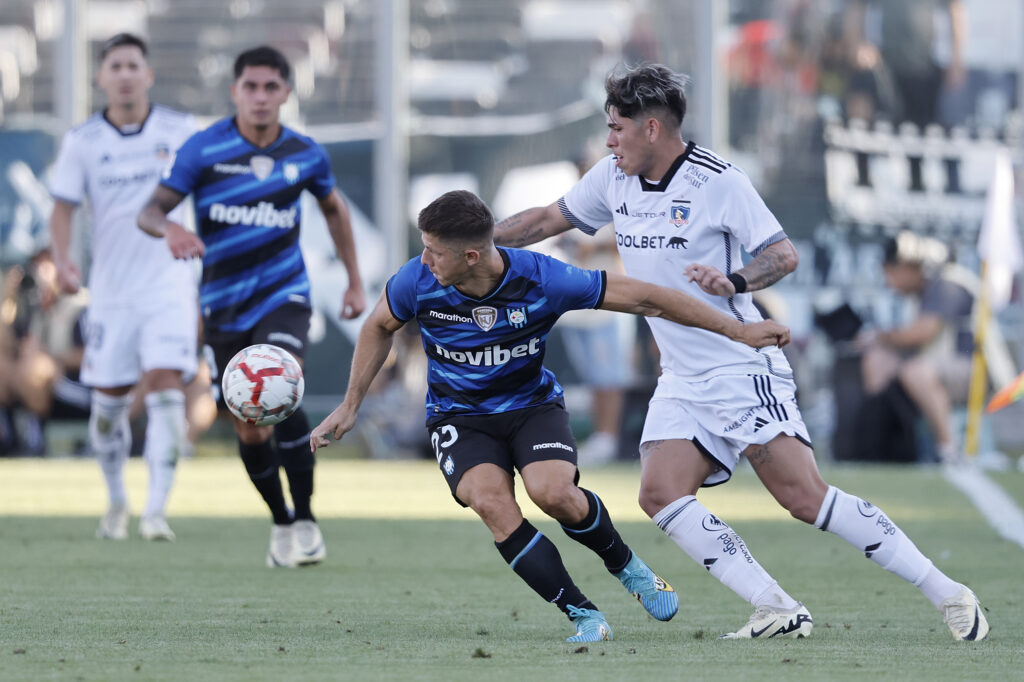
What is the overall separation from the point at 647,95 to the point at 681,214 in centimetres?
43

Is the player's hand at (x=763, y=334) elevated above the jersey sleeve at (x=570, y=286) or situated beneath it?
situated beneath

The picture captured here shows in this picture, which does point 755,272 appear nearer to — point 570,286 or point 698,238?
point 698,238

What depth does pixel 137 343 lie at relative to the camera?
30.8 feet

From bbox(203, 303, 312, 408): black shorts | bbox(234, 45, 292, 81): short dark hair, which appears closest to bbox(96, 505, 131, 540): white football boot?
bbox(203, 303, 312, 408): black shorts

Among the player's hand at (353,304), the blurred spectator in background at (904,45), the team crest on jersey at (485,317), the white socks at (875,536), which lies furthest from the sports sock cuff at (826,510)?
the blurred spectator in background at (904,45)

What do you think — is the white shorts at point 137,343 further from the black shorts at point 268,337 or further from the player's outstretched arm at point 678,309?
the player's outstretched arm at point 678,309

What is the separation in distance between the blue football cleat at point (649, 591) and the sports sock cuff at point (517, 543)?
16.7 inches

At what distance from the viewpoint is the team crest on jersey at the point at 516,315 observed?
5.66 metres

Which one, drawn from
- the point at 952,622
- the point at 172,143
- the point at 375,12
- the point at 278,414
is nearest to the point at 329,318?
the point at 375,12

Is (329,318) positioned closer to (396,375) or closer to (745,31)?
(396,375)

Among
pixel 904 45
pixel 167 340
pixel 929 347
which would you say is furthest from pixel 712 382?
pixel 904 45

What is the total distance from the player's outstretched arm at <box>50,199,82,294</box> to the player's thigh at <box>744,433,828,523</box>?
4572 millimetres

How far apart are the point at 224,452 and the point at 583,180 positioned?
12585 millimetres

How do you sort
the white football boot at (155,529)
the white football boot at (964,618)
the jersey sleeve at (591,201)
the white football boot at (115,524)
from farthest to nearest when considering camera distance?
the white football boot at (115,524)
the white football boot at (155,529)
the jersey sleeve at (591,201)
the white football boot at (964,618)
